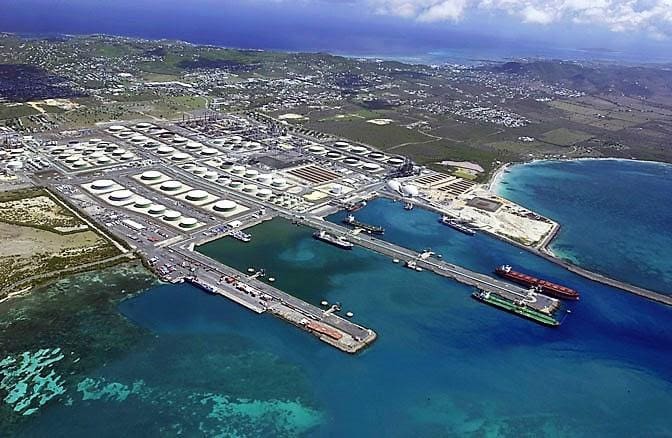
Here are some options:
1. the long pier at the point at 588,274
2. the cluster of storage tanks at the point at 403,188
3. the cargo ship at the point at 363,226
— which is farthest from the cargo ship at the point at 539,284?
the cluster of storage tanks at the point at 403,188

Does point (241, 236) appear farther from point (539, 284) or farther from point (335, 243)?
point (539, 284)

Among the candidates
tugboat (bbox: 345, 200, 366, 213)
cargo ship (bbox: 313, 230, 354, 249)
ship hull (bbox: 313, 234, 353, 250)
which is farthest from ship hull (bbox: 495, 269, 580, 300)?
tugboat (bbox: 345, 200, 366, 213)

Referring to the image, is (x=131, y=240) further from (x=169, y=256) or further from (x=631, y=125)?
(x=631, y=125)

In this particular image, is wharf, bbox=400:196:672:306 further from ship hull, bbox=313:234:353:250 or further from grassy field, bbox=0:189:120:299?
grassy field, bbox=0:189:120:299

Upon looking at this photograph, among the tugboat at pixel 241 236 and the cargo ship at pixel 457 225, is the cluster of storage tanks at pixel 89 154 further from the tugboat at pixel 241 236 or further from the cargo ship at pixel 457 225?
the cargo ship at pixel 457 225

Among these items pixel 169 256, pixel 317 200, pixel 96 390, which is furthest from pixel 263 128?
pixel 96 390
